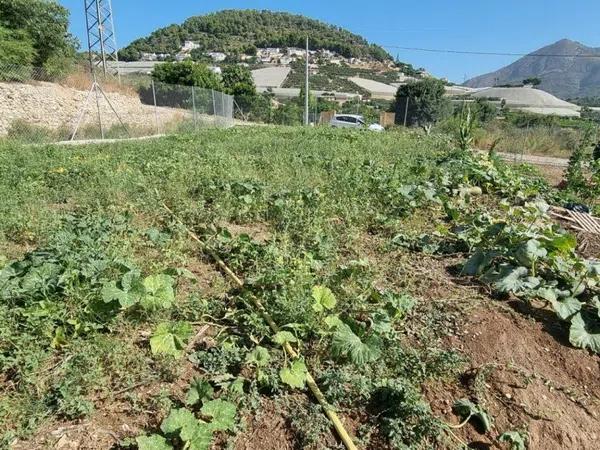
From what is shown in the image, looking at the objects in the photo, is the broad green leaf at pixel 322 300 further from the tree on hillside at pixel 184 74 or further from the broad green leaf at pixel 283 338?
the tree on hillside at pixel 184 74

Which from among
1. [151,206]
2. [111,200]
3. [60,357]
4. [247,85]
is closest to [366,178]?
[151,206]

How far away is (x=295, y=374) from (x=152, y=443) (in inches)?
28.5

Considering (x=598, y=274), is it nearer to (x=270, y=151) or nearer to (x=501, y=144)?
(x=270, y=151)

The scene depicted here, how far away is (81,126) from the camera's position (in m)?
12.5

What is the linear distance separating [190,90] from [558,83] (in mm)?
121236

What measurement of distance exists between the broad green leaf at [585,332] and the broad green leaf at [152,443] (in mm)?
2396

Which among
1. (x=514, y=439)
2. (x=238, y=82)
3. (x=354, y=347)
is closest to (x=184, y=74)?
(x=238, y=82)

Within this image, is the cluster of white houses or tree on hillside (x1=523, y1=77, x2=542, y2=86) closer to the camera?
tree on hillside (x1=523, y1=77, x2=542, y2=86)

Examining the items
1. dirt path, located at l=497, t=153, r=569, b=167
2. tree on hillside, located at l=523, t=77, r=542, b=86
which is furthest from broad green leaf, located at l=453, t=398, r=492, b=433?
tree on hillside, located at l=523, t=77, r=542, b=86

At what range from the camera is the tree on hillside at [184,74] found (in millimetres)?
30438

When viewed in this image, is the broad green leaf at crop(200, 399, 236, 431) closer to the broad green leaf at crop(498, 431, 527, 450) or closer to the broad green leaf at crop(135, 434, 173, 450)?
the broad green leaf at crop(135, 434, 173, 450)

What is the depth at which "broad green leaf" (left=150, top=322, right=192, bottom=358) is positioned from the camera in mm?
2154

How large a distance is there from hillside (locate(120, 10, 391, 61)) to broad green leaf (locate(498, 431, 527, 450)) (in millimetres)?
103320

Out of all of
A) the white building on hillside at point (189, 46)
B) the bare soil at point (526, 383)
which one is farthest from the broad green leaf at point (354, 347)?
the white building on hillside at point (189, 46)
